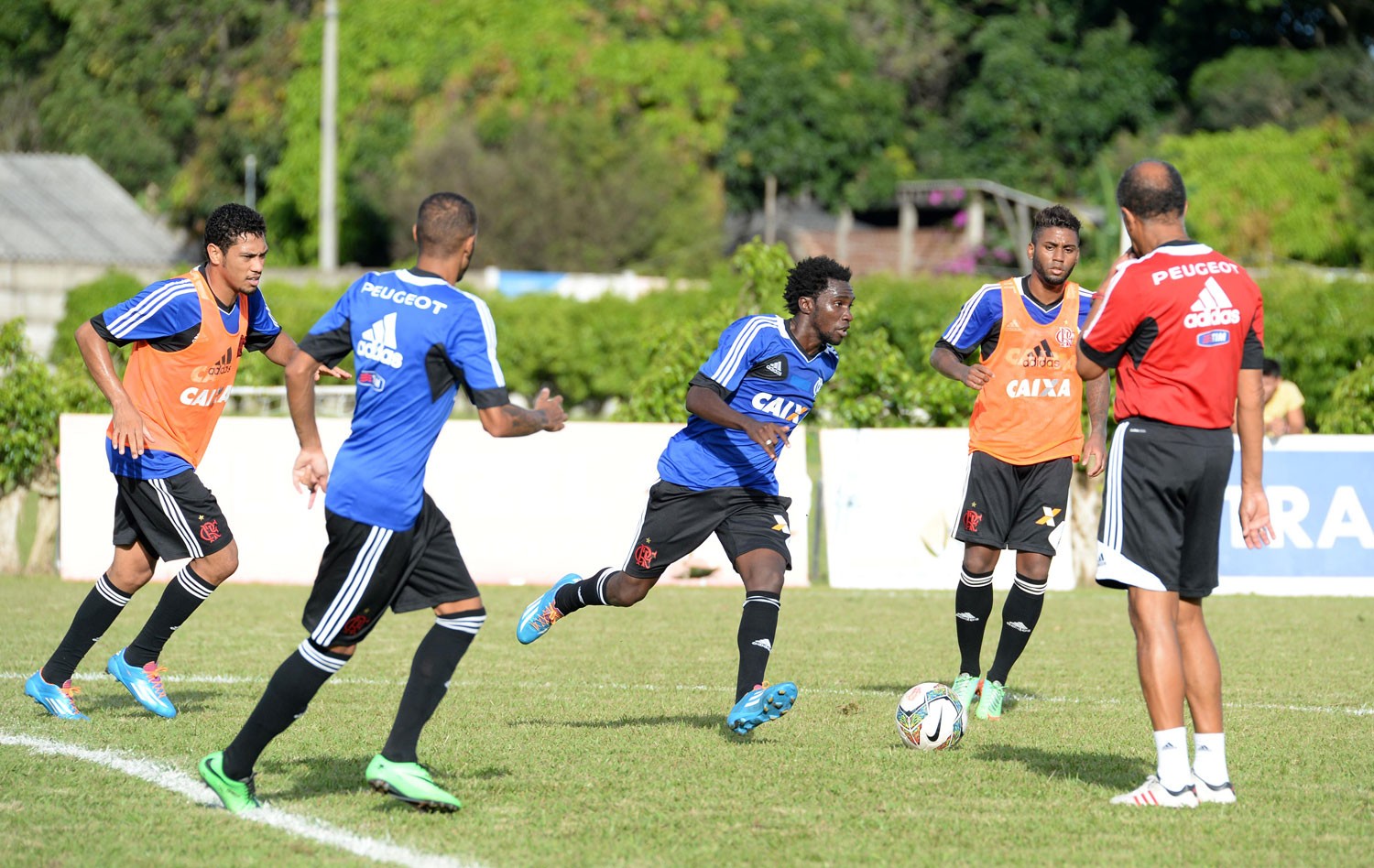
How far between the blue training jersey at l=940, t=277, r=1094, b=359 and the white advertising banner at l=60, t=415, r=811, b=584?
500cm

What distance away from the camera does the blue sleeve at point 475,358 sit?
Result: 209 inches

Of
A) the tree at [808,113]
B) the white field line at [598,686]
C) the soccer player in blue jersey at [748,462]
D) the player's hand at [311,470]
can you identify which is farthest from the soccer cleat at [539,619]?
the tree at [808,113]

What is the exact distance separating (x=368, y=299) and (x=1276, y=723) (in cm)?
474

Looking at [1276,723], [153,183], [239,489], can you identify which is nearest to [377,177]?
[153,183]

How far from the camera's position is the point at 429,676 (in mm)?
5582

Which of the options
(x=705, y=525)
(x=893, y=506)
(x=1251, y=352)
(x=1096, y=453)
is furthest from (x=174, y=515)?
(x=893, y=506)

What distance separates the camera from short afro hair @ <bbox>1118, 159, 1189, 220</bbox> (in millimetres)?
5609

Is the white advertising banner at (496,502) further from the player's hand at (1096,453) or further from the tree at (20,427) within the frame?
the player's hand at (1096,453)

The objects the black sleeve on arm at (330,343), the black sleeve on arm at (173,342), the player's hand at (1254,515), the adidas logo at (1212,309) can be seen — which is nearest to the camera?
the black sleeve on arm at (330,343)

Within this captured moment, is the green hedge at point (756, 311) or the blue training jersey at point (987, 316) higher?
the blue training jersey at point (987, 316)

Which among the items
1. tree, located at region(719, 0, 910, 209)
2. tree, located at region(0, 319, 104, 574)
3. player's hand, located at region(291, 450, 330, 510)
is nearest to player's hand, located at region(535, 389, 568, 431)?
player's hand, located at region(291, 450, 330, 510)

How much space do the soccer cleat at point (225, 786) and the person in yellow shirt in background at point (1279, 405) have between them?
391 inches

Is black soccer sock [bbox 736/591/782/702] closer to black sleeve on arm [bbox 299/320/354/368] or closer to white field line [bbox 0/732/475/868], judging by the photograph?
white field line [bbox 0/732/475/868]

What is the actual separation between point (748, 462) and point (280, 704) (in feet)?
9.26
